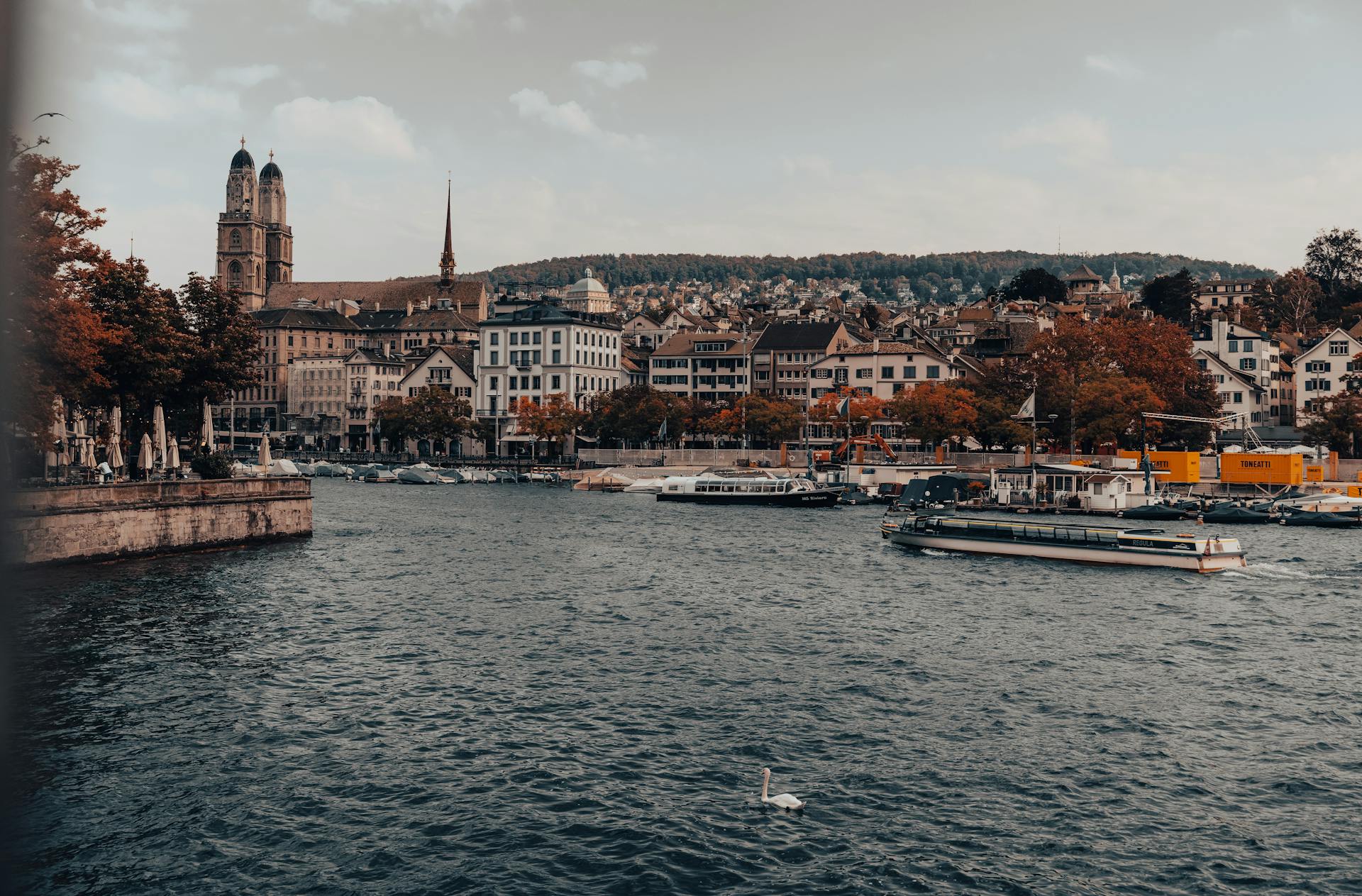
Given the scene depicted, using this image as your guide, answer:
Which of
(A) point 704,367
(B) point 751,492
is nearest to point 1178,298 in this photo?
(A) point 704,367

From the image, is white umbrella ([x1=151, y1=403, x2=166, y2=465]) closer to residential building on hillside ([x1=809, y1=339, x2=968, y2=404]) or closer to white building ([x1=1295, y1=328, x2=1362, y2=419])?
residential building on hillside ([x1=809, y1=339, x2=968, y2=404])

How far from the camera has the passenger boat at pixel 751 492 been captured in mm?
89375

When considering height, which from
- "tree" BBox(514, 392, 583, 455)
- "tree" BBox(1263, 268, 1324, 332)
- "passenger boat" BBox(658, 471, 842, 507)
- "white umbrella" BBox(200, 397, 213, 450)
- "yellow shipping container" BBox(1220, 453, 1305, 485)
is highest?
"tree" BBox(1263, 268, 1324, 332)

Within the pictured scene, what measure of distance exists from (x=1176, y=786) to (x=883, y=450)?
9628cm

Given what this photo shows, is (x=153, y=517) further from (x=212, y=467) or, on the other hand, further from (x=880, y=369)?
(x=880, y=369)

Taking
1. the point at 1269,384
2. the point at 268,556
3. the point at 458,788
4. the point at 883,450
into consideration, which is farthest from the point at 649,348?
the point at 458,788

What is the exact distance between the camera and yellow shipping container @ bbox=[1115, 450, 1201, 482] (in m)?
92.6

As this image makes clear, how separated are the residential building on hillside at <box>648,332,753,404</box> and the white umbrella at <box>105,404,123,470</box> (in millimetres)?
90342

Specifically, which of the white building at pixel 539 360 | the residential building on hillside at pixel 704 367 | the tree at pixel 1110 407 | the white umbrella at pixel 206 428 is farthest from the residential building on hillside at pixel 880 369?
the white umbrella at pixel 206 428

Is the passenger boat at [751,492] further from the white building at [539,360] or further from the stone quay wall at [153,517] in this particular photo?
the white building at [539,360]

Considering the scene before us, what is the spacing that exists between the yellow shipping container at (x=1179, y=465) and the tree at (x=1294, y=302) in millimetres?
72695

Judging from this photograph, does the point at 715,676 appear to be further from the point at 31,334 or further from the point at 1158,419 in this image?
the point at 1158,419

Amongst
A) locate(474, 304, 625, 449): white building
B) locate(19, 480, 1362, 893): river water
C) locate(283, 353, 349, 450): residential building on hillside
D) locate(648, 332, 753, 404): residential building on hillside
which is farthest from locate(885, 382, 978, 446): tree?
locate(283, 353, 349, 450): residential building on hillside

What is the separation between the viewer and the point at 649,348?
176625 mm
